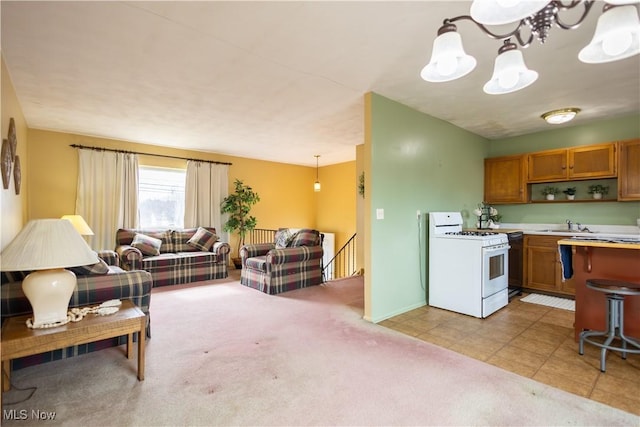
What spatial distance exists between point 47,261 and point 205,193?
4649mm

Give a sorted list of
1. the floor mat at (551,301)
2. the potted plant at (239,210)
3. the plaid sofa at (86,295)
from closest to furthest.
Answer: the plaid sofa at (86,295), the floor mat at (551,301), the potted plant at (239,210)

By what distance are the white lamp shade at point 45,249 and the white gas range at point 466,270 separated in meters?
3.45

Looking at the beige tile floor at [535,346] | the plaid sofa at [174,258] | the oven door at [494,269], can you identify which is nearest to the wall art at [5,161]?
the plaid sofa at [174,258]

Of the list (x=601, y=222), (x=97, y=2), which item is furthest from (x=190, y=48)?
(x=601, y=222)

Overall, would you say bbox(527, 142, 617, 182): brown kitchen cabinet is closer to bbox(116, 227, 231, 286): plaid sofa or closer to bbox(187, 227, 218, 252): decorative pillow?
bbox(116, 227, 231, 286): plaid sofa

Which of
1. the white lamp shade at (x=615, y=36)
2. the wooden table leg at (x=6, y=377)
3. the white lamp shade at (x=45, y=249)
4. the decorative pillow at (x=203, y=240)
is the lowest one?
the wooden table leg at (x=6, y=377)

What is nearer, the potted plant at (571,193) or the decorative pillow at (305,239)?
the potted plant at (571,193)

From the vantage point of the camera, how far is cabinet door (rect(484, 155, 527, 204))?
15.8ft

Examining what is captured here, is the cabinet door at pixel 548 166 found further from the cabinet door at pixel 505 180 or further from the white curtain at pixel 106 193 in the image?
the white curtain at pixel 106 193

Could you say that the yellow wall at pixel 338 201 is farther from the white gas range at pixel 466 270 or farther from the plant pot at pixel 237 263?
the white gas range at pixel 466 270

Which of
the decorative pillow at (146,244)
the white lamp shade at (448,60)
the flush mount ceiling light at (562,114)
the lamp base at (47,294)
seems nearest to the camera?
the white lamp shade at (448,60)

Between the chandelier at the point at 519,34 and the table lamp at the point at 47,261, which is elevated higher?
the chandelier at the point at 519,34

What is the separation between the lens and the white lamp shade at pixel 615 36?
1.40 meters

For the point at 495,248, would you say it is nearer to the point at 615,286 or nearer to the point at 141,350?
the point at 615,286
